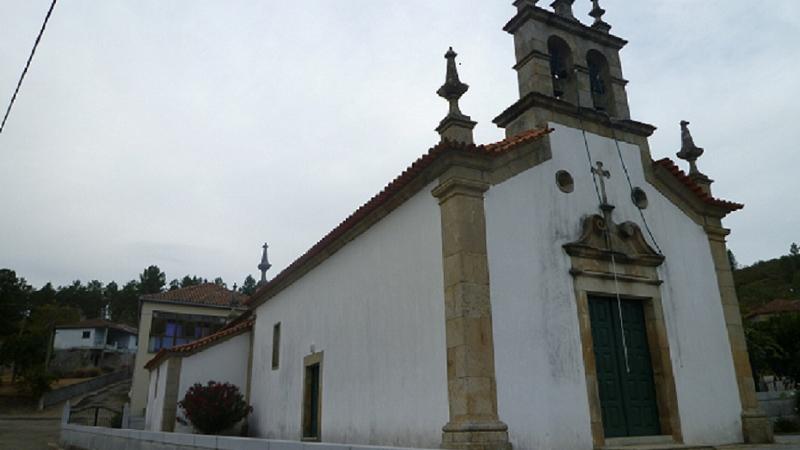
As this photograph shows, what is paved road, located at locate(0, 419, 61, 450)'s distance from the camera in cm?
1536

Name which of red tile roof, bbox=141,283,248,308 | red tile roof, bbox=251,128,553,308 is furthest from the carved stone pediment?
red tile roof, bbox=141,283,248,308

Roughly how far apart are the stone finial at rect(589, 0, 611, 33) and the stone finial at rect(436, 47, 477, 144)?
3585 mm

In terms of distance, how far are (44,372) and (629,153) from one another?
109ft

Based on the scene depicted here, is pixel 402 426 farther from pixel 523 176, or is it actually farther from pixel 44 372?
pixel 44 372

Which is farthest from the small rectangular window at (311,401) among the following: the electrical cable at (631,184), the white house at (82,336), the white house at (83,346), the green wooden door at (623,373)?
the white house at (82,336)

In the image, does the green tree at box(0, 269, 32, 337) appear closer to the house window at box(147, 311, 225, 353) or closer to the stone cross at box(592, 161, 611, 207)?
the house window at box(147, 311, 225, 353)

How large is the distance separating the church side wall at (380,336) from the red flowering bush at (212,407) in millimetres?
1889

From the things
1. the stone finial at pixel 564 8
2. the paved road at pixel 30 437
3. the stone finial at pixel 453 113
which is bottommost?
the paved road at pixel 30 437

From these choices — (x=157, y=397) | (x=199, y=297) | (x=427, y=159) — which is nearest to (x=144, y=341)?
(x=199, y=297)

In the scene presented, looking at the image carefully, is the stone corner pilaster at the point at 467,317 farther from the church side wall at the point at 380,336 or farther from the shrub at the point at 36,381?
the shrub at the point at 36,381

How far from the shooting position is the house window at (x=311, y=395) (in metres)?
11.2

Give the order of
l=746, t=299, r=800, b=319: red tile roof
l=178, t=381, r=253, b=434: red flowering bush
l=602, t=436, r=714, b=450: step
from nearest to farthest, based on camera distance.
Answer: l=602, t=436, r=714, b=450: step
l=178, t=381, r=253, b=434: red flowering bush
l=746, t=299, r=800, b=319: red tile roof

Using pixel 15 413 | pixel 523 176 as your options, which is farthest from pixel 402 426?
pixel 15 413

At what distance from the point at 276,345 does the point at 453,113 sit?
8611mm
